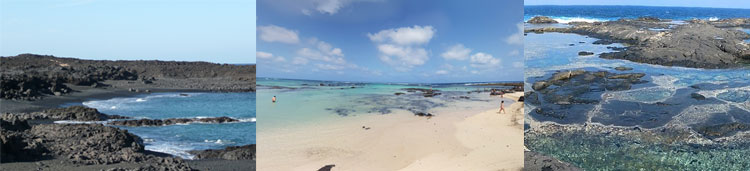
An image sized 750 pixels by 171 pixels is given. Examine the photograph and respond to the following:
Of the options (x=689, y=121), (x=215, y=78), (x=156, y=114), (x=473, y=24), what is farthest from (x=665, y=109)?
(x=215, y=78)

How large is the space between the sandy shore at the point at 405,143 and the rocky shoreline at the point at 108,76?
2001 cm

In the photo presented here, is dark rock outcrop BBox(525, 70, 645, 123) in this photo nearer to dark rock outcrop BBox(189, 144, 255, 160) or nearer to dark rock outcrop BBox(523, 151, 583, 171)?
dark rock outcrop BBox(523, 151, 583, 171)

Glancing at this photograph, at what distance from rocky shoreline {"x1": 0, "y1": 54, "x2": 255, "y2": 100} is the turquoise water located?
2000cm

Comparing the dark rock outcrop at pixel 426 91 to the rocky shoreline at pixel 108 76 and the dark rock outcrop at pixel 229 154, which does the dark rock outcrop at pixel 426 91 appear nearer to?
the dark rock outcrop at pixel 229 154

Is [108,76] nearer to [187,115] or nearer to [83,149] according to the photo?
[187,115]

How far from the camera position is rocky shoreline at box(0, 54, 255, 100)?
21.5 meters

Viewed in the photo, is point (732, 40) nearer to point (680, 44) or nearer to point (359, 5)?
point (680, 44)

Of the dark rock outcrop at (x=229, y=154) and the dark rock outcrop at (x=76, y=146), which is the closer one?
the dark rock outcrop at (x=76, y=146)

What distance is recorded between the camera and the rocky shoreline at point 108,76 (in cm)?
2150

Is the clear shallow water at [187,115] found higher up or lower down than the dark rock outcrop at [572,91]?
lower down

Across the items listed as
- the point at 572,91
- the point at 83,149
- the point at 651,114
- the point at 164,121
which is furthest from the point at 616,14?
the point at 83,149

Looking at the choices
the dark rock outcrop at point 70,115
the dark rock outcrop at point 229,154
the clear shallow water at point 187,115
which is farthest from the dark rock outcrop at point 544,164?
the dark rock outcrop at point 70,115

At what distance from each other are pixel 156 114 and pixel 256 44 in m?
17.4

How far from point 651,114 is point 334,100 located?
10.3 meters
